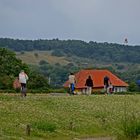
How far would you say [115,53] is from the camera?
194 metres

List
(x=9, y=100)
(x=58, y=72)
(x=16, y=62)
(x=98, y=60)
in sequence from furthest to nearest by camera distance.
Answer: (x=98, y=60) → (x=58, y=72) → (x=16, y=62) → (x=9, y=100)

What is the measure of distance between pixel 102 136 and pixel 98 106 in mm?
7760

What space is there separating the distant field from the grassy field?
142 m

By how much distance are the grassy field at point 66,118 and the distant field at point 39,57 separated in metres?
142

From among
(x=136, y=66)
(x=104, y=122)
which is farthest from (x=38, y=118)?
(x=136, y=66)

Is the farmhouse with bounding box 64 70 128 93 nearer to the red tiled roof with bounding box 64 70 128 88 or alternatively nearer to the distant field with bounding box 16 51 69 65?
the red tiled roof with bounding box 64 70 128 88

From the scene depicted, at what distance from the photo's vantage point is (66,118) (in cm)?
2947

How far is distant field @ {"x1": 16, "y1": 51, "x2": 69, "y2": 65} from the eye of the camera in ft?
596

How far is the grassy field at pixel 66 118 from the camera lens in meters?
24.1

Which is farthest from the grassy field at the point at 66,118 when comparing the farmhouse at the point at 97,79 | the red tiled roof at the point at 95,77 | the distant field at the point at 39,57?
the distant field at the point at 39,57

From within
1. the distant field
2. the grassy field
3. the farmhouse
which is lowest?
the grassy field

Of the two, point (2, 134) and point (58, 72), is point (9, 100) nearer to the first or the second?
point (2, 134)

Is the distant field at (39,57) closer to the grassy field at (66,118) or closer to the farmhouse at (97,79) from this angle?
the farmhouse at (97,79)

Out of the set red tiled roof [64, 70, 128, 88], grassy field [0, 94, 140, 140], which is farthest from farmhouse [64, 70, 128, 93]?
grassy field [0, 94, 140, 140]
